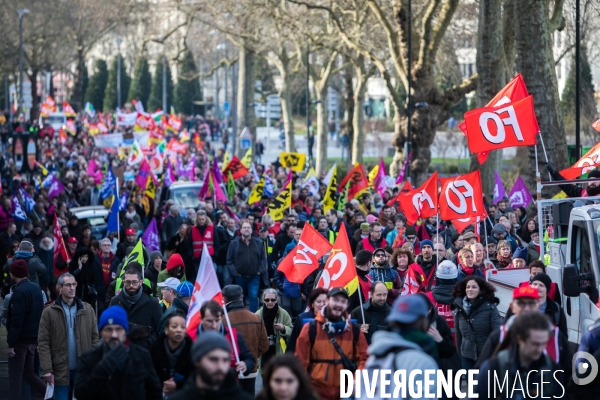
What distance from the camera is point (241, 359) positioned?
837 centimetres

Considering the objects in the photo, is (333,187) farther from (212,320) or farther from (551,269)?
(212,320)

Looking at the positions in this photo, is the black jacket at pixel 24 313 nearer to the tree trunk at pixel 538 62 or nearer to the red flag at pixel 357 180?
the red flag at pixel 357 180

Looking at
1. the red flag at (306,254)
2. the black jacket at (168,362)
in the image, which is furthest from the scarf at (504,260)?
the black jacket at (168,362)

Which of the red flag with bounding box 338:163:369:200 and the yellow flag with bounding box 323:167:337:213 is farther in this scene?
the red flag with bounding box 338:163:369:200

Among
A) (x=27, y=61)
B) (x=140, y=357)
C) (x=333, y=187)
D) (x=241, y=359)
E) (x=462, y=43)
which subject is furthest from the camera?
(x=27, y=61)

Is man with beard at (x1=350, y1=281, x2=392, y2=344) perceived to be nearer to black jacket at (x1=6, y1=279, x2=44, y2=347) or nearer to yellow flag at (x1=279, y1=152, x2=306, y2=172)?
black jacket at (x1=6, y1=279, x2=44, y2=347)

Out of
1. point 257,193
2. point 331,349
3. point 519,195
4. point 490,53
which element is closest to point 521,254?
point 331,349

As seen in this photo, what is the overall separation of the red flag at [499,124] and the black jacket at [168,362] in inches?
274

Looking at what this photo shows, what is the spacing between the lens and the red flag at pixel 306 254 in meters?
12.4

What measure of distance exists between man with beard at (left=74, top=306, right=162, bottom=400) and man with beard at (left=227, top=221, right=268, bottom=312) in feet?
27.5

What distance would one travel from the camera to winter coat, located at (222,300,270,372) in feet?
30.5

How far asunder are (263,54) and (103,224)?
26.8 metres

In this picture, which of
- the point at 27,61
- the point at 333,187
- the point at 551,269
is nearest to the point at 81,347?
the point at 551,269

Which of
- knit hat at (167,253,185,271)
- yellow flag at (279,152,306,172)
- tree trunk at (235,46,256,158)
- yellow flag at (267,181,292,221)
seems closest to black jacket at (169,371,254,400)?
knit hat at (167,253,185,271)
